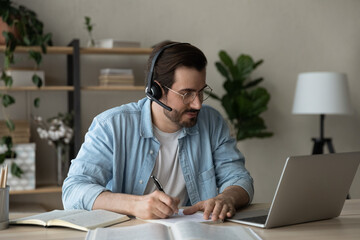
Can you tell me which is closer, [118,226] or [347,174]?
[118,226]

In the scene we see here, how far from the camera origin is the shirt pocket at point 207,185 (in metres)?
2.08

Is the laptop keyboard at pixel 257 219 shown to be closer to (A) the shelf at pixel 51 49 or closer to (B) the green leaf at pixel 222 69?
(A) the shelf at pixel 51 49

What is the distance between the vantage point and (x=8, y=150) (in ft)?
10.9

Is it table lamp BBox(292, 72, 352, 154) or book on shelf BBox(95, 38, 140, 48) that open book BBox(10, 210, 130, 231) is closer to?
book on shelf BBox(95, 38, 140, 48)

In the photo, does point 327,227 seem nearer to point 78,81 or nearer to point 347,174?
point 347,174

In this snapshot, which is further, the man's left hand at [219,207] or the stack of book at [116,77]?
the stack of book at [116,77]

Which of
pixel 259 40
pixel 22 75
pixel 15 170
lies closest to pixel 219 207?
pixel 15 170

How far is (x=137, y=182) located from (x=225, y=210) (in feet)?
1.85

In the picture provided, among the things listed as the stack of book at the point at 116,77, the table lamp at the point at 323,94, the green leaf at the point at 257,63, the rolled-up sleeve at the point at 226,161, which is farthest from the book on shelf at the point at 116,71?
the rolled-up sleeve at the point at 226,161

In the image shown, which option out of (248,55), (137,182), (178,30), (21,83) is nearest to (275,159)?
(248,55)

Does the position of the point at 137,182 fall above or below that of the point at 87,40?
below

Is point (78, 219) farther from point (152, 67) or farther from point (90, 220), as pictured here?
point (152, 67)

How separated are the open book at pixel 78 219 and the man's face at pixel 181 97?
612 millimetres

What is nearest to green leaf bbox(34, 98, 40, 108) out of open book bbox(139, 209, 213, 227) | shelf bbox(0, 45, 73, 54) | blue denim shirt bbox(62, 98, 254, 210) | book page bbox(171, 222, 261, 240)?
shelf bbox(0, 45, 73, 54)
